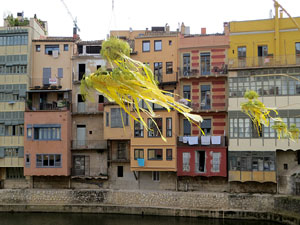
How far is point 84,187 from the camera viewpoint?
108ft

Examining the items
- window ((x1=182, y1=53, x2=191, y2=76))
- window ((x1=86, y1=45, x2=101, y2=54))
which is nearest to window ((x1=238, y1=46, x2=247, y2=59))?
window ((x1=182, y1=53, x2=191, y2=76))

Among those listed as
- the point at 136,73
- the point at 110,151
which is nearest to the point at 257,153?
the point at 110,151

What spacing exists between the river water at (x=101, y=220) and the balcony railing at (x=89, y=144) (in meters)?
6.30

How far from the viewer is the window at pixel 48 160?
106 feet

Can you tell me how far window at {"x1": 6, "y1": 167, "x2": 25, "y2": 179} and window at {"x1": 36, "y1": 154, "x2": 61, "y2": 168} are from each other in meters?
2.35

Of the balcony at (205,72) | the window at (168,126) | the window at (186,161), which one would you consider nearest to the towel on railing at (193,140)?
the window at (186,161)

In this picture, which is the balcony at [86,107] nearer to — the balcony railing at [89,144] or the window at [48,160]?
the balcony railing at [89,144]

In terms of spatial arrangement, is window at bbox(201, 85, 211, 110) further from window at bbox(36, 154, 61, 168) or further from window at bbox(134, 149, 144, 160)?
window at bbox(36, 154, 61, 168)

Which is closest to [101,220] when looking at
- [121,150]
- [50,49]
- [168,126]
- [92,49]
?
[121,150]

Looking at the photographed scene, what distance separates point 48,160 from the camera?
32594 millimetres

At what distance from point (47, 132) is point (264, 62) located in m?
19.0

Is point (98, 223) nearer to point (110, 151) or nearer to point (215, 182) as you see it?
point (110, 151)

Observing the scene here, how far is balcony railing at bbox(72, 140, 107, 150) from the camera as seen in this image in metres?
33.2

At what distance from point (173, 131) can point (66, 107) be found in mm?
9949
